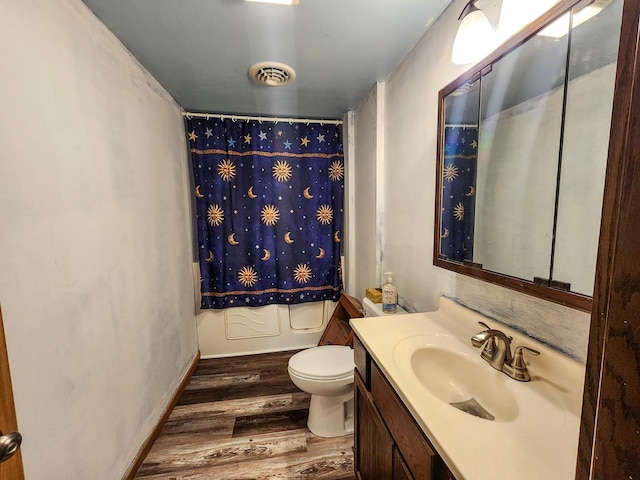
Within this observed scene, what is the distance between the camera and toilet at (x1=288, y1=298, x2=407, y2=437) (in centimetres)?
153

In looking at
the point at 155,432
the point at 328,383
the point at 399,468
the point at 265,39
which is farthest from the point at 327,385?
the point at 265,39

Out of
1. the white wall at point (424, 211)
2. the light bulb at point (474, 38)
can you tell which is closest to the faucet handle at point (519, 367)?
the white wall at point (424, 211)

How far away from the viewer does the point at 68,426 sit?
3.19 ft

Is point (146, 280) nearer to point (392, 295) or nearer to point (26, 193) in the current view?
point (26, 193)

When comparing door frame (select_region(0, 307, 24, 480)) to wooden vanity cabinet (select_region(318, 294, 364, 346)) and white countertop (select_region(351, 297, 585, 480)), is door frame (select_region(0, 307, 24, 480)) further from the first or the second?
wooden vanity cabinet (select_region(318, 294, 364, 346))

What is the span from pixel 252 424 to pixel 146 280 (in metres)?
1.14

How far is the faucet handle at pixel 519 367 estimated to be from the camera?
2.59 ft

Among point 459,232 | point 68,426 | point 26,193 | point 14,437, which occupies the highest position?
point 26,193

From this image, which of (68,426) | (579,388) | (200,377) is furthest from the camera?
(200,377)

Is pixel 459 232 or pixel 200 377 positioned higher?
pixel 459 232

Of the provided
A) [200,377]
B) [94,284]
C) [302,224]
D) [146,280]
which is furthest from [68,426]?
[302,224]

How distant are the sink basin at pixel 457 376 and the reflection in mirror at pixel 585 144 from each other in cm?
37

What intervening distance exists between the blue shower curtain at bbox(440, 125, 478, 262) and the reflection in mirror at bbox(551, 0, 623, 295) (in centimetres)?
33

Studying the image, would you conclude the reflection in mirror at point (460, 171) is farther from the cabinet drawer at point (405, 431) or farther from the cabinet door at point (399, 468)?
the cabinet door at point (399, 468)
